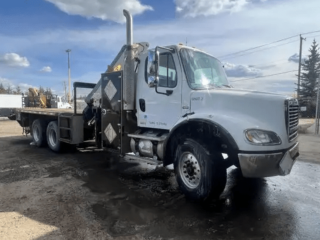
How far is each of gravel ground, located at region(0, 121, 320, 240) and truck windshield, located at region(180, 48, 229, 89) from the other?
2.12 meters

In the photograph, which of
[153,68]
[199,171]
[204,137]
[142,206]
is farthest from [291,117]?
[142,206]

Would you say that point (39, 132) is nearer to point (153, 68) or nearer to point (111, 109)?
point (111, 109)

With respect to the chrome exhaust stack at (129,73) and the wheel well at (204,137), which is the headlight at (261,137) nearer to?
the wheel well at (204,137)

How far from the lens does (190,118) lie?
444 centimetres

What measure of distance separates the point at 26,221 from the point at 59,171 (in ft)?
9.27

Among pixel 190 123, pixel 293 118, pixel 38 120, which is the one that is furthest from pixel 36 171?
pixel 293 118

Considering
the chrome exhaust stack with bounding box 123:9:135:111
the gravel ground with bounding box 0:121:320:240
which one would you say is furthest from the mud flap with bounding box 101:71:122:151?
the gravel ground with bounding box 0:121:320:240

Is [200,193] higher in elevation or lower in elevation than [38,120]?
lower

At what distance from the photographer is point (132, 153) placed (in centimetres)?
612

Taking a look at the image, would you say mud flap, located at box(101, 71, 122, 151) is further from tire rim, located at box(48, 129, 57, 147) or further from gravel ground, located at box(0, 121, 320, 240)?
tire rim, located at box(48, 129, 57, 147)

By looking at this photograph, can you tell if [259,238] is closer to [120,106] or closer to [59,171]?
[120,106]

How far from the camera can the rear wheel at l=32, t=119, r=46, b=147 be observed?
925cm

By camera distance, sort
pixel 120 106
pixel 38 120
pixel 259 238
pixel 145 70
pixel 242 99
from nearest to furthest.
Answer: pixel 259 238 < pixel 242 99 < pixel 145 70 < pixel 120 106 < pixel 38 120

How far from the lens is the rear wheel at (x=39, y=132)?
925 centimetres
